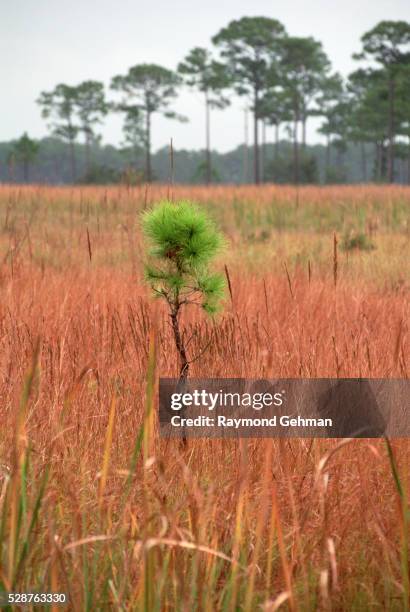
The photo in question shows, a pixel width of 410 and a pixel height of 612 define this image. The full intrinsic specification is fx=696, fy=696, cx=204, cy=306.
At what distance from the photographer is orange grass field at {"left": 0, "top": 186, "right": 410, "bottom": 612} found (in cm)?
136

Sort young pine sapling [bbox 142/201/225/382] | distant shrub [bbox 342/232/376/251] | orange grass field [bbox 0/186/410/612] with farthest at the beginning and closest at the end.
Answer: distant shrub [bbox 342/232/376/251] < young pine sapling [bbox 142/201/225/382] < orange grass field [bbox 0/186/410/612]

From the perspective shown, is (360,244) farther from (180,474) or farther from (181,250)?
(180,474)

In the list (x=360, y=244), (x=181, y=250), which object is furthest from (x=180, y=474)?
(x=360, y=244)

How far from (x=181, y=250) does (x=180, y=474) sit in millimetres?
774

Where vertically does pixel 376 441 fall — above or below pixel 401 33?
below

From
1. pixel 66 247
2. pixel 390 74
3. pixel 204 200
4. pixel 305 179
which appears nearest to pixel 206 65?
pixel 305 179

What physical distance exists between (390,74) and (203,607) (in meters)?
40.3

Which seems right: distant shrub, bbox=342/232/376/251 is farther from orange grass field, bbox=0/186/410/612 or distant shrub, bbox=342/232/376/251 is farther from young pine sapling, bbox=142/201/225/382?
young pine sapling, bbox=142/201/225/382

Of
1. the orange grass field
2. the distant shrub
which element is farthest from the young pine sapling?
the distant shrub

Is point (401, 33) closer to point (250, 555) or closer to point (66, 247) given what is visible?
point (66, 247)

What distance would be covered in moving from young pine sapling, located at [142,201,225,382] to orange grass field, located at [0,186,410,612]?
0.13 m

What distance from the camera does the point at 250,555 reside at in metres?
1.79

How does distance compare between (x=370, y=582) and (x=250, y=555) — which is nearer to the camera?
(x=370, y=582)

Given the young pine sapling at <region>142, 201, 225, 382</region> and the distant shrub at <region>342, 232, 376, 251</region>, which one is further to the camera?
the distant shrub at <region>342, 232, 376, 251</region>
